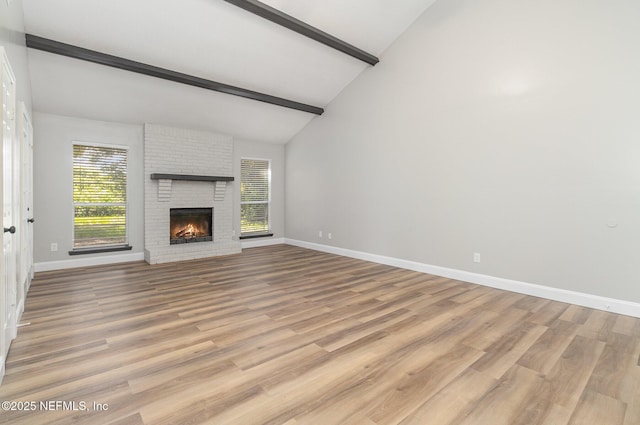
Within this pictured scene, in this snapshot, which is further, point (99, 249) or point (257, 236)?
point (257, 236)

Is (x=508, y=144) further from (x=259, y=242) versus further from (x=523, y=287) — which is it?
(x=259, y=242)

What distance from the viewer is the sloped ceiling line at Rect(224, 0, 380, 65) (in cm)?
399

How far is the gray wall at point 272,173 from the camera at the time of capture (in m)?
7.27

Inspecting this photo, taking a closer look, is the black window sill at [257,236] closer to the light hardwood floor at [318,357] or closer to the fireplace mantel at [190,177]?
the fireplace mantel at [190,177]

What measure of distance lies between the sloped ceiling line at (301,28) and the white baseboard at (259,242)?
14.3 feet

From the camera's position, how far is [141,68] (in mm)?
4504

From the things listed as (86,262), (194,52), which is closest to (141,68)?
(194,52)

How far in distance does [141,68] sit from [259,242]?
4.30m

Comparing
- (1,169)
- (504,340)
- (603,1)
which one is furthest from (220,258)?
(603,1)

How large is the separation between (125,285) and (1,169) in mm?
2806

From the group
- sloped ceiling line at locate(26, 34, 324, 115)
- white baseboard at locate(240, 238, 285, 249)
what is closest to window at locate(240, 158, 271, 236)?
white baseboard at locate(240, 238, 285, 249)

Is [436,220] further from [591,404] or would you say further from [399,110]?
[591,404]

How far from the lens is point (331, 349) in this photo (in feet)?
8.35

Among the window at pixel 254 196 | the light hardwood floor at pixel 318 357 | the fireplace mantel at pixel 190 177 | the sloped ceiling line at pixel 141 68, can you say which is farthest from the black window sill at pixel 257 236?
the light hardwood floor at pixel 318 357
